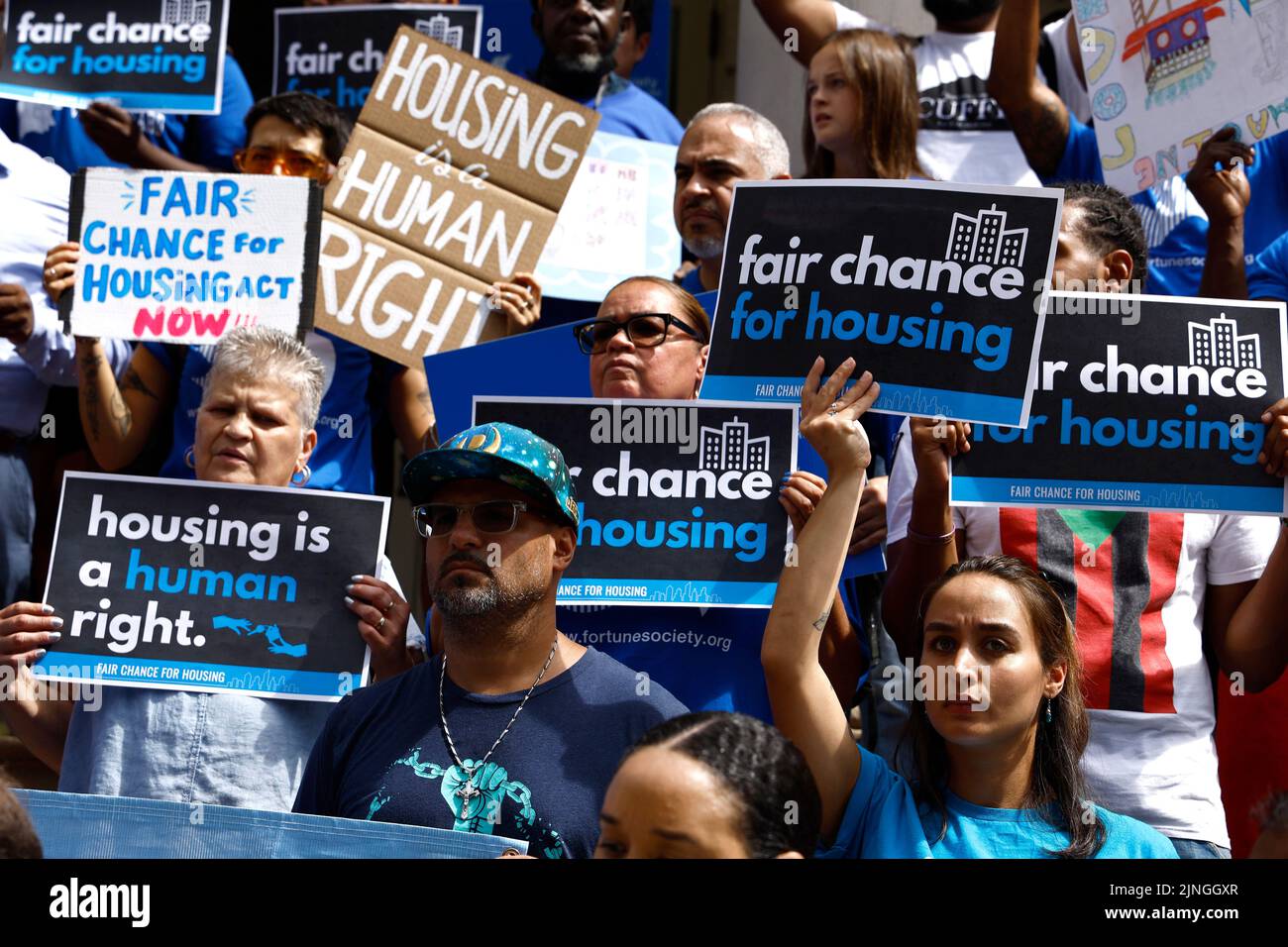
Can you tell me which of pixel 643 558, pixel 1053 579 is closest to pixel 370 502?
pixel 643 558

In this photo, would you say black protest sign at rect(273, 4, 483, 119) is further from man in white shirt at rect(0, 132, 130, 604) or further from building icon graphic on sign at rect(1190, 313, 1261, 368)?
building icon graphic on sign at rect(1190, 313, 1261, 368)

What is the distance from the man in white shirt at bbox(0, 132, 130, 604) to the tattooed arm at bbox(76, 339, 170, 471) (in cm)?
14

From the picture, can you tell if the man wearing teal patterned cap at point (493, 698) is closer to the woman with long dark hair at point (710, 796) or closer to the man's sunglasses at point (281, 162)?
the woman with long dark hair at point (710, 796)

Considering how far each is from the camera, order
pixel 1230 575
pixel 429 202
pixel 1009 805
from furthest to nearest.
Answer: pixel 429 202, pixel 1230 575, pixel 1009 805

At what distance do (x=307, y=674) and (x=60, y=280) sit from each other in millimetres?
1558

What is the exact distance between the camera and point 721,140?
5.61 meters

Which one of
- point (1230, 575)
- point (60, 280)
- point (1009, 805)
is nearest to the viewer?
point (1009, 805)

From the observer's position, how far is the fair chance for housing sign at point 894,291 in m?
4.09

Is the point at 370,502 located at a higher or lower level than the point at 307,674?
higher

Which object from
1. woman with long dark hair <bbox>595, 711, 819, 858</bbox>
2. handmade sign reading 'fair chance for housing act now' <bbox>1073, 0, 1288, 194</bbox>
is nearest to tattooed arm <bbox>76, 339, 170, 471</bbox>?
woman with long dark hair <bbox>595, 711, 819, 858</bbox>

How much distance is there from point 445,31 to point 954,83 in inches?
74.1

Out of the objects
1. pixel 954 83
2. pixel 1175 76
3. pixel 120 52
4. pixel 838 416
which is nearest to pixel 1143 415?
pixel 838 416

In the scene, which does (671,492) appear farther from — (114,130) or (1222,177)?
(114,130)
